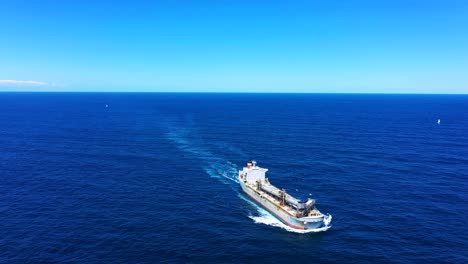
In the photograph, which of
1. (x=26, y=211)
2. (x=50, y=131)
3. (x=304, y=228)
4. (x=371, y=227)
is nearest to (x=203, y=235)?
(x=304, y=228)

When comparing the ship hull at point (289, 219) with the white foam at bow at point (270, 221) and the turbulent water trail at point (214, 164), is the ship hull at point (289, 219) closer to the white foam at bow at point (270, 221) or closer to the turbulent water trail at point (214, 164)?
the white foam at bow at point (270, 221)

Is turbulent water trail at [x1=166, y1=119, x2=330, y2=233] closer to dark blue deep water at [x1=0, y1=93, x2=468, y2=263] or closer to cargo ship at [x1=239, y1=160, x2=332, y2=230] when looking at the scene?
dark blue deep water at [x1=0, y1=93, x2=468, y2=263]

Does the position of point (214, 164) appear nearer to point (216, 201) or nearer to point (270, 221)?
point (216, 201)

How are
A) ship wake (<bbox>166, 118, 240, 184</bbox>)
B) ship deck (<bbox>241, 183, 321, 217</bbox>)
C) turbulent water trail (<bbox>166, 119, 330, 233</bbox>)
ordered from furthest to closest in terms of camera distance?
ship wake (<bbox>166, 118, 240, 184</bbox>)
turbulent water trail (<bbox>166, 119, 330, 233</bbox>)
ship deck (<bbox>241, 183, 321, 217</bbox>)

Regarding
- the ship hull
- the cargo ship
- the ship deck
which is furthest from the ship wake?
the ship hull

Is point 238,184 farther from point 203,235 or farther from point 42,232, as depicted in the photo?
point 42,232
